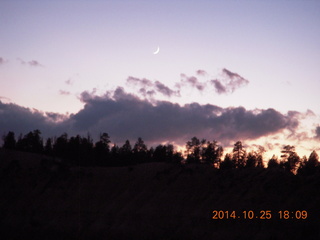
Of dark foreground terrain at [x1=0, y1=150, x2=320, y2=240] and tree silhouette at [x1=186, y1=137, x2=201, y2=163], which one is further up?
tree silhouette at [x1=186, y1=137, x2=201, y2=163]

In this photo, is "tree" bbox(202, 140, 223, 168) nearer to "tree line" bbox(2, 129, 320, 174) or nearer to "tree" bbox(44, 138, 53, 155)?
"tree line" bbox(2, 129, 320, 174)

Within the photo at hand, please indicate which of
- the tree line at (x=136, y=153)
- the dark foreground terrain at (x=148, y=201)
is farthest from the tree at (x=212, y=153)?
the dark foreground terrain at (x=148, y=201)

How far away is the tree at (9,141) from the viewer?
391ft

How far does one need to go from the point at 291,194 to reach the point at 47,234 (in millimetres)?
39247

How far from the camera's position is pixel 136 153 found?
116m

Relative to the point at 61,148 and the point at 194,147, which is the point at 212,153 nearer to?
the point at 194,147

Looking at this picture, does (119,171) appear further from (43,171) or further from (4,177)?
(4,177)

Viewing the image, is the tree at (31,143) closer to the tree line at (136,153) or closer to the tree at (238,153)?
the tree line at (136,153)

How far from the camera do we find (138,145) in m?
127
